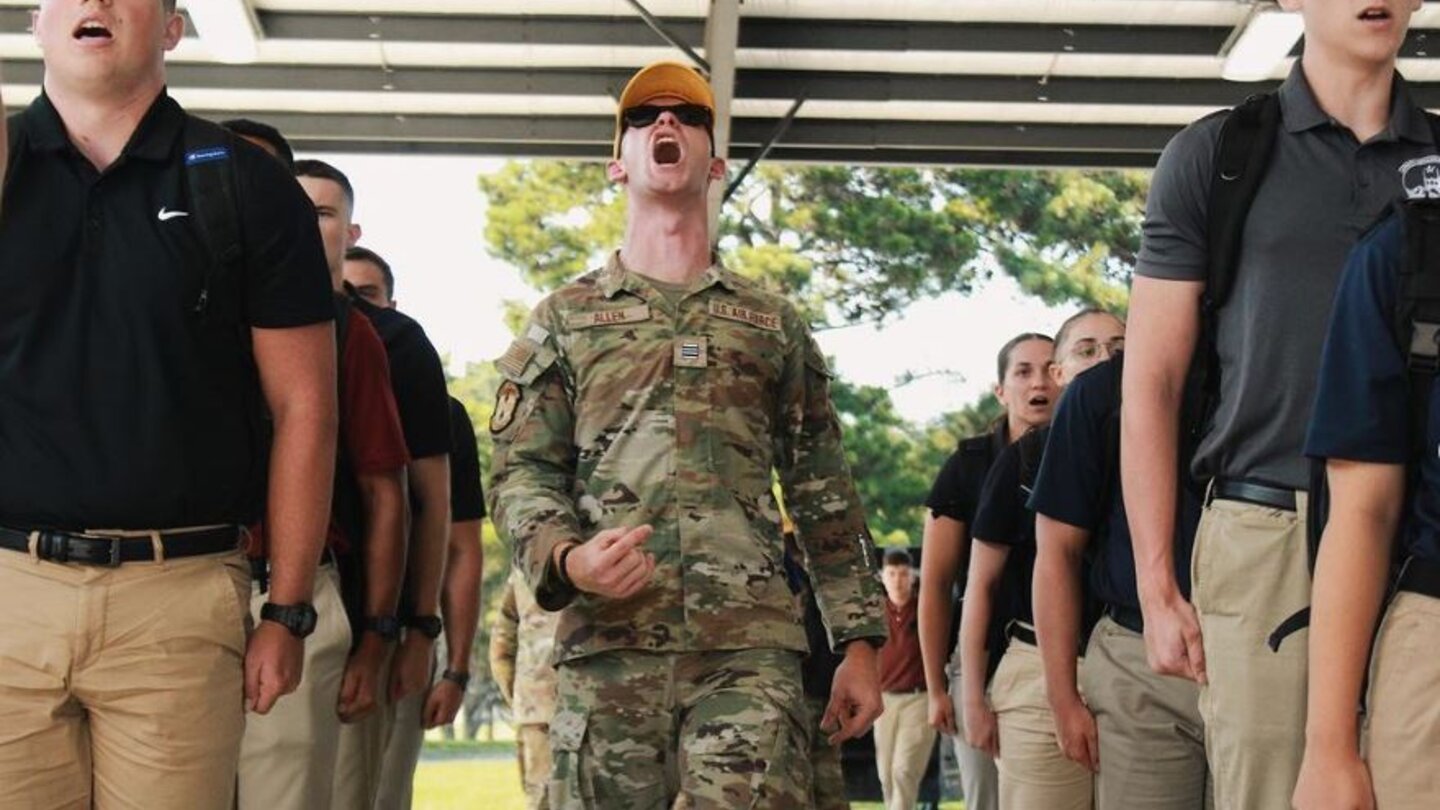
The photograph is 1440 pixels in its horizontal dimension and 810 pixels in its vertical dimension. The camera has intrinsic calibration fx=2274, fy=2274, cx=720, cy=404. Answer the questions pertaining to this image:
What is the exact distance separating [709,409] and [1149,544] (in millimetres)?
1027

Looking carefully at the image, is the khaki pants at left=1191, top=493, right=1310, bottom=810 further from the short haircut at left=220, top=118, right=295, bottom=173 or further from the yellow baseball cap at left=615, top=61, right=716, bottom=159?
the short haircut at left=220, top=118, right=295, bottom=173

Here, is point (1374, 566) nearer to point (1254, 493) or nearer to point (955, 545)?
point (1254, 493)

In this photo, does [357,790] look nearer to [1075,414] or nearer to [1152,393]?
[1075,414]

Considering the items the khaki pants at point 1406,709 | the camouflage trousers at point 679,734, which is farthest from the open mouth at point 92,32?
the khaki pants at point 1406,709

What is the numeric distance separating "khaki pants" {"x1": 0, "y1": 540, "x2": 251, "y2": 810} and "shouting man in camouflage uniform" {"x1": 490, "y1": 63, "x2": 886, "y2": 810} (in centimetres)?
83

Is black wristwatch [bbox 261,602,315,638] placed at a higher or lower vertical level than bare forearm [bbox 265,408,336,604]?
lower

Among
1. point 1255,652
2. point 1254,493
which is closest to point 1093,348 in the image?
point 1254,493

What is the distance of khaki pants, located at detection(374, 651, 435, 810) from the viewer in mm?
7227

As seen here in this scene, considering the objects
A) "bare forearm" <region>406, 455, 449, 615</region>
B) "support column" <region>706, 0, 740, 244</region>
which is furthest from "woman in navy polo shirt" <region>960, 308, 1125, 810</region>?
"support column" <region>706, 0, 740, 244</region>

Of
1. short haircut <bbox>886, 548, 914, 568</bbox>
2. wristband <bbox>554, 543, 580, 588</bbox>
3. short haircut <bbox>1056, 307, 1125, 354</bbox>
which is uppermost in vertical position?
short haircut <bbox>1056, 307, 1125, 354</bbox>

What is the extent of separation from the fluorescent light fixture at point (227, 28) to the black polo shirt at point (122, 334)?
31.6 ft

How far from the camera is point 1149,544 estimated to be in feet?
13.7

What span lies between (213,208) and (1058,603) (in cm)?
263

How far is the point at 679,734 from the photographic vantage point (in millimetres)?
4586
